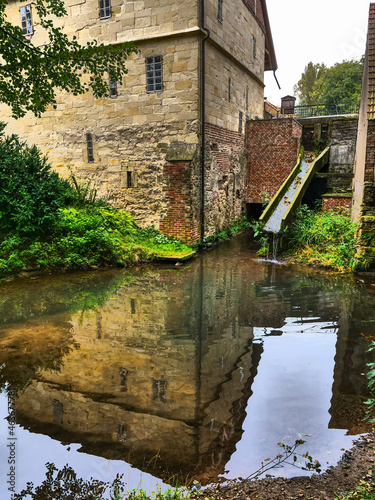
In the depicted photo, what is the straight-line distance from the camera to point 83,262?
10000 millimetres

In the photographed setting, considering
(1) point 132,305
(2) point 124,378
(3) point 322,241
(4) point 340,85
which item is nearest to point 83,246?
(1) point 132,305

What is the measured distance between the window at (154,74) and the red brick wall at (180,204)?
2.46m

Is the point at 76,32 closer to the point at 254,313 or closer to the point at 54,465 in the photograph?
the point at 254,313

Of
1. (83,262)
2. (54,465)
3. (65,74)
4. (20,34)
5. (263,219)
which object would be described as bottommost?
(54,465)

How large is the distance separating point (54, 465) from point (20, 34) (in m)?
6.14

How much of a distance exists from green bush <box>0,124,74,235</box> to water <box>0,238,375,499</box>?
218cm

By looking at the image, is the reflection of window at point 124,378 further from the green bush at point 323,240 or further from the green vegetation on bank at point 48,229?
the green bush at point 323,240

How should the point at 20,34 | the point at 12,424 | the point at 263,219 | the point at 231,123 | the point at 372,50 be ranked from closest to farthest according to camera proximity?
the point at 12,424
the point at 20,34
the point at 372,50
the point at 263,219
the point at 231,123

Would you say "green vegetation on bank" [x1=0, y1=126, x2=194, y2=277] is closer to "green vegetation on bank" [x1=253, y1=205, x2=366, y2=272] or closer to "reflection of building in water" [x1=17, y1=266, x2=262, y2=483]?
"green vegetation on bank" [x1=253, y1=205, x2=366, y2=272]

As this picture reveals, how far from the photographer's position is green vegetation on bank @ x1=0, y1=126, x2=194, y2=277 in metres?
9.47

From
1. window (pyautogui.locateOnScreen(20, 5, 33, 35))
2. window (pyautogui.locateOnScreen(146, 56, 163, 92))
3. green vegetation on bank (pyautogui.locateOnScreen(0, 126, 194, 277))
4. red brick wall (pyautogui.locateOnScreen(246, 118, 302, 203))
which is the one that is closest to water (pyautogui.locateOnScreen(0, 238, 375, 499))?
green vegetation on bank (pyautogui.locateOnScreen(0, 126, 194, 277))

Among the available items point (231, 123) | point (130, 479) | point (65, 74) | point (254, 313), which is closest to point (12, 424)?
point (130, 479)

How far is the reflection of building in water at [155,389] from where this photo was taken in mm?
3492

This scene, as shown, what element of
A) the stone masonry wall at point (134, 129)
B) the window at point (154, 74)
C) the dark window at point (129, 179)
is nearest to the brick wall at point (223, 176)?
the stone masonry wall at point (134, 129)
